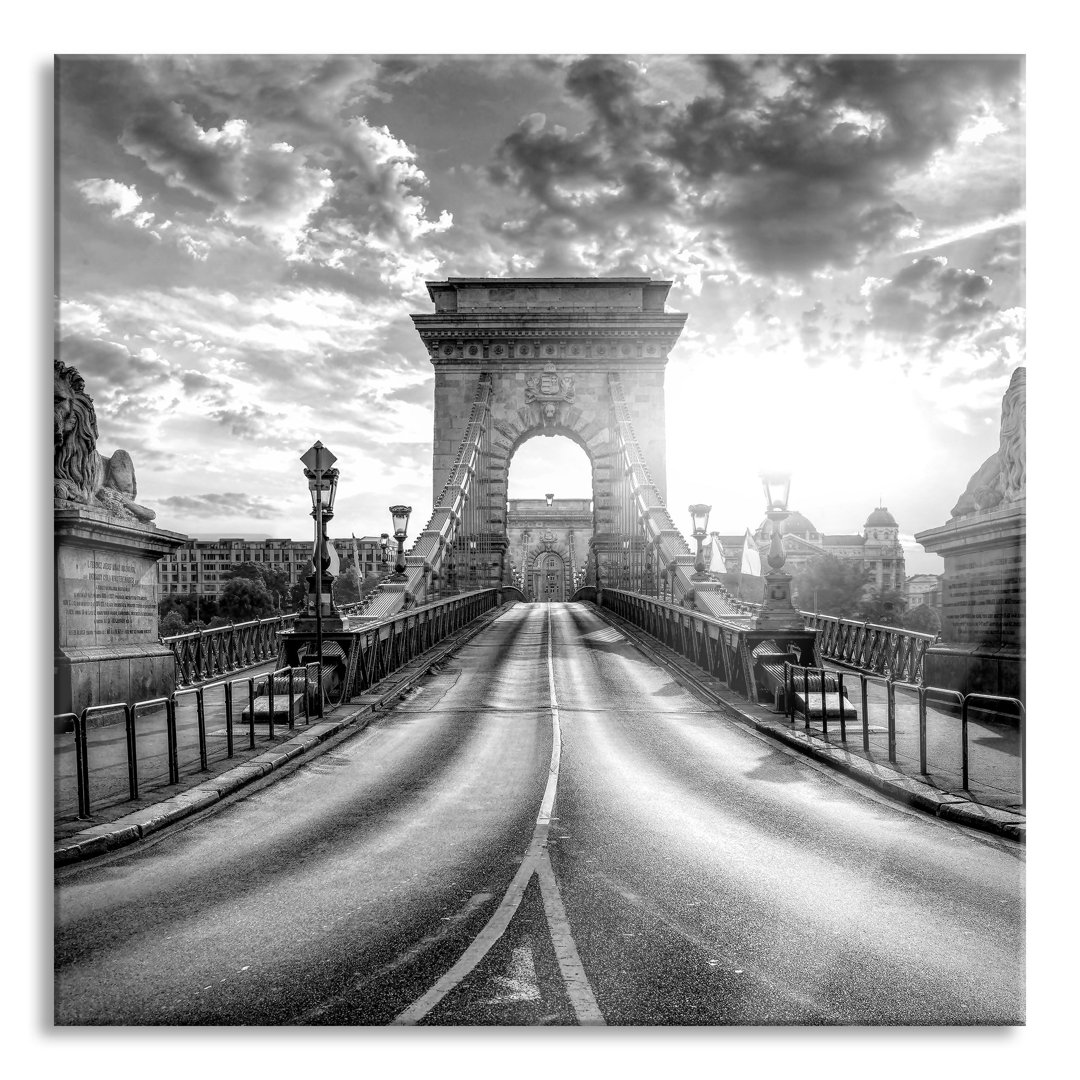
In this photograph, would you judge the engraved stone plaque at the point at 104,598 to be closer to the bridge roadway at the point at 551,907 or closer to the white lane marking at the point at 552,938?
Answer: the bridge roadway at the point at 551,907

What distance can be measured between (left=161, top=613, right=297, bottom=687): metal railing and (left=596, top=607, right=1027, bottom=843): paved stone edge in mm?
10311

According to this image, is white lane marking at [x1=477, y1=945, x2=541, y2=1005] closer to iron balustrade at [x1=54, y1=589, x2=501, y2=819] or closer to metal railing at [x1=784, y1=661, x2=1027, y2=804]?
iron balustrade at [x1=54, y1=589, x2=501, y2=819]

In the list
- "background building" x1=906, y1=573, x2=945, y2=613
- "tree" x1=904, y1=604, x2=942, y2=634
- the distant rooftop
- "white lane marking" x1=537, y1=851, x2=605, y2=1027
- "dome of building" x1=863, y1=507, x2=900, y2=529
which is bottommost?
"tree" x1=904, y1=604, x2=942, y2=634

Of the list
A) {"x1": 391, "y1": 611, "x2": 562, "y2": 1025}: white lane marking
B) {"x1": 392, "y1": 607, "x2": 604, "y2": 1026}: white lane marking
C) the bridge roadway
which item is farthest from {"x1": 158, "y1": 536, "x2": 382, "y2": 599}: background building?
{"x1": 392, "y1": 607, "x2": 604, "y2": 1026}: white lane marking

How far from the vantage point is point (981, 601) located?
1158 centimetres

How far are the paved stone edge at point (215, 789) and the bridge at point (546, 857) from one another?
4 centimetres

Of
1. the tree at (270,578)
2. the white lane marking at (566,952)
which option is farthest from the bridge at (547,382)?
the white lane marking at (566,952)

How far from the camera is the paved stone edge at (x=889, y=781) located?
7039mm

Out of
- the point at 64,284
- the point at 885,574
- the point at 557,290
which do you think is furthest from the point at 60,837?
the point at 885,574

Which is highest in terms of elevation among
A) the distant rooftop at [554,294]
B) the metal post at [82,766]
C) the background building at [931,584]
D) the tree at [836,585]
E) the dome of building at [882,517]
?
the distant rooftop at [554,294]

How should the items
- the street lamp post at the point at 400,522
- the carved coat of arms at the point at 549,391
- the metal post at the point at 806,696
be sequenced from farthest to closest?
the carved coat of arms at the point at 549,391 → the street lamp post at the point at 400,522 → the metal post at the point at 806,696

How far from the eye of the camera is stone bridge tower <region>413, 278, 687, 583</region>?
159 ft

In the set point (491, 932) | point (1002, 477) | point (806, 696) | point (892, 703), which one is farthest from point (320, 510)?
point (491, 932)

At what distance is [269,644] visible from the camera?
79.6 feet
